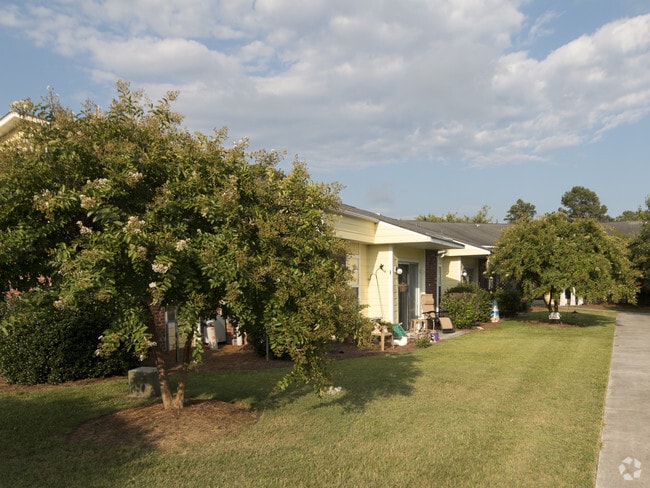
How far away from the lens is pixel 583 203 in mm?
75688

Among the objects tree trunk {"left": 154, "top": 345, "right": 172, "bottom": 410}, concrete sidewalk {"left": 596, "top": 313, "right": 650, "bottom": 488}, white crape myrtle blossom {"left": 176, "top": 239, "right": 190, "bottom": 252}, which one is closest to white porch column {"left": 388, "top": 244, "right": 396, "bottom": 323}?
concrete sidewalk {"left": 596, "top": 313, "right": 650, "bottom": 488}

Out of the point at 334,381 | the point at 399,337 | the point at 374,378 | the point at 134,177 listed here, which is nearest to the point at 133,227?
the point at 134,177

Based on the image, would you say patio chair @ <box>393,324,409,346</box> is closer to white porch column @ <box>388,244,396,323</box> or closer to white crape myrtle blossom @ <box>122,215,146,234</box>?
white porch column @ <box>388,244,396,323</box>

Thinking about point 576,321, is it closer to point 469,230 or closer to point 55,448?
point 469,230

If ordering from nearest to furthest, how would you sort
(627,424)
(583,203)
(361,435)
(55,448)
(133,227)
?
1. (133,227)
2. (55,448)
3. (361,435)
4. (627,424)
5. (583,203)

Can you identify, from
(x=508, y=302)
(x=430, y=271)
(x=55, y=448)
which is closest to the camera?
(x=55, y=448)

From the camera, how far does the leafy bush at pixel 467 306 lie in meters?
17.2

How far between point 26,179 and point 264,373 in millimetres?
5838

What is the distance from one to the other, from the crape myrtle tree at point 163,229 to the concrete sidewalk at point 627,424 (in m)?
2.88

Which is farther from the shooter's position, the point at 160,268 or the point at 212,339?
the point at 212,339

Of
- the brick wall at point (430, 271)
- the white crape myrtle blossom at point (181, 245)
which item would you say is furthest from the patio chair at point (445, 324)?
the white crape myrtle blossom at point (181, 245)

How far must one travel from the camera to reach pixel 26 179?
4703 millimetres

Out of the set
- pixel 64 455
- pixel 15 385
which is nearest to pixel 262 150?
pixel 64 455

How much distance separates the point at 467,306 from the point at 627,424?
11.1m
